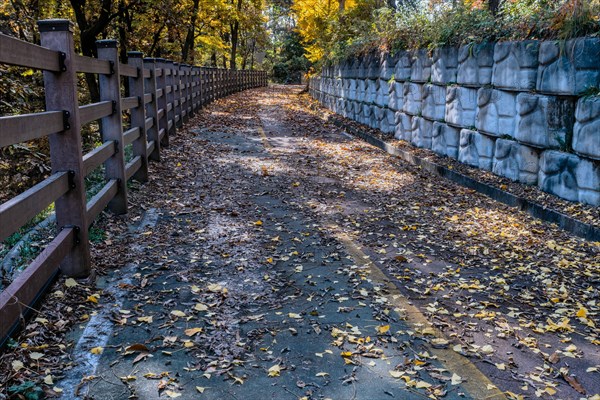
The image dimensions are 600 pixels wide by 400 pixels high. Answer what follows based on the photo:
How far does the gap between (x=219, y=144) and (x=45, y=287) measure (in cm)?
886

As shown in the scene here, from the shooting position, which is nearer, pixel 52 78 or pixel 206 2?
pixel 52 78

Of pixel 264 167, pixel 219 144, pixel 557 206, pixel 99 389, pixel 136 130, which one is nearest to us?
pixel 99 389

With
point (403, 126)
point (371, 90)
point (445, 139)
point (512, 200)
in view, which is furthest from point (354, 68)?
point (512, 200)

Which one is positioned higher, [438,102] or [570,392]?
[438,102]

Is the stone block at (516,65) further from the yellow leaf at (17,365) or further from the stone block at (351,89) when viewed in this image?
the stone block at (351,89)

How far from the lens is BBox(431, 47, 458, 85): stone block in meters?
9.72

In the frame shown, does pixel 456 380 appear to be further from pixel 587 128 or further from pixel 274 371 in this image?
pixel 587 128

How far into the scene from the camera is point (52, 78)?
4.06 meters

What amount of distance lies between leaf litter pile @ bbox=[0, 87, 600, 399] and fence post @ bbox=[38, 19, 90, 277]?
30 centimetres

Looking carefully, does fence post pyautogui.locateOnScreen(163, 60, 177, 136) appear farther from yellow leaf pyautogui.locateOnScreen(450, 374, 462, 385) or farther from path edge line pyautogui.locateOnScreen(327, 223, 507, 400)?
yellow leaf pyautogui.locateOnScreen(450, 374, 462, 385)

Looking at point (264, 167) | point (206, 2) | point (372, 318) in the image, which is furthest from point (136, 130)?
Result: point (206, 2)

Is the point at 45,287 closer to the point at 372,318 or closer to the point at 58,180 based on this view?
the point at 58,180

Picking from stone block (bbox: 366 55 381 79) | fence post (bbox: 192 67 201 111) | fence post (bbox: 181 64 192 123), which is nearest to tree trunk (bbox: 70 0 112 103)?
fence post (bbox: 181 64 192 123)

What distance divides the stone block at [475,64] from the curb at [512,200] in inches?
58.9
